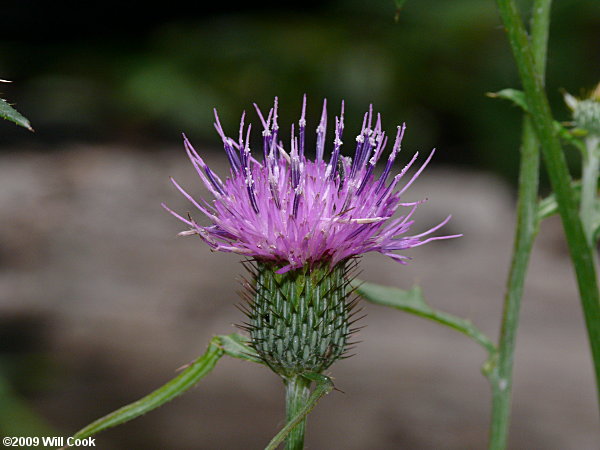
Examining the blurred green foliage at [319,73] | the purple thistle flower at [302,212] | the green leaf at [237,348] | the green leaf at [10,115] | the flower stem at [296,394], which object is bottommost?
the flower stem at [296,394]

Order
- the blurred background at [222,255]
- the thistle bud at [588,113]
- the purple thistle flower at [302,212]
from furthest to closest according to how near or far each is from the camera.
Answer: the blurred background at [222,255], the thistle bud at [588,113], the purple thistle flower at [302,212]

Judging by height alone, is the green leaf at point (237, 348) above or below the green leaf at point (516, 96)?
below

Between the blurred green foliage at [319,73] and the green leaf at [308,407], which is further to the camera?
the blurred green foliage at [319,73]

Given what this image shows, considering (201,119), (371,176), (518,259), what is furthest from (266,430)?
(201,119)

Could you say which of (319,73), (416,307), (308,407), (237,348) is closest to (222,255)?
(319,73)

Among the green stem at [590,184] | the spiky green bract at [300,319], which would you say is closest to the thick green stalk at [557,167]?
the green stem at [590,184]

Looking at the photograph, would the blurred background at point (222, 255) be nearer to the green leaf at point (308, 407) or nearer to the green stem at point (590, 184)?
the green stem at point (590, 184)
